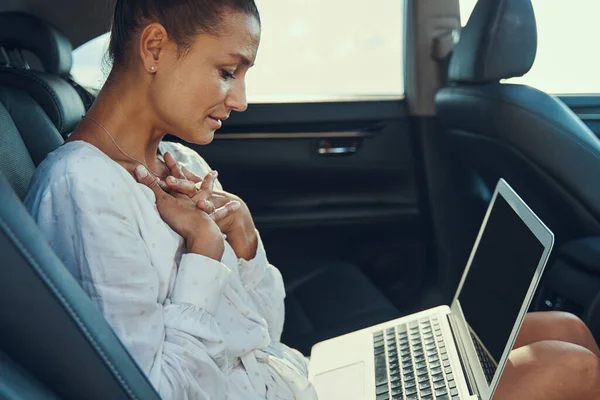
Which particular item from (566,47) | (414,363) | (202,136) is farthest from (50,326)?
(566,47)

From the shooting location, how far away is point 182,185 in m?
1.35

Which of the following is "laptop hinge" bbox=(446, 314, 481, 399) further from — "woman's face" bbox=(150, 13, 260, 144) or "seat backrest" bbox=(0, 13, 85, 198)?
"seat backrest" bbox=(0, 13, 85, 198)

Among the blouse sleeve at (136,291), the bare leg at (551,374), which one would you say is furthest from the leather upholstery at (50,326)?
the bare leg at (551,374)

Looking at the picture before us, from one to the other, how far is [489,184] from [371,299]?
566 mm

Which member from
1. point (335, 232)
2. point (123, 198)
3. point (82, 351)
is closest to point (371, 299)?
point (335, 232)

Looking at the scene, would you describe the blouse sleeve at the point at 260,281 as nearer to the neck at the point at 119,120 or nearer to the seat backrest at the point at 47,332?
the neck at the point at 119,120

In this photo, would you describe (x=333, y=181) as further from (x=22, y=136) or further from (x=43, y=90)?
(x=22, y=136)

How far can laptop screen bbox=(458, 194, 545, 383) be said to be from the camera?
1320 mm

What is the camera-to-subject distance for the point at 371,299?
7.18ft

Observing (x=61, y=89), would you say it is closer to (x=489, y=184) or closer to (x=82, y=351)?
(x=82, y=351)

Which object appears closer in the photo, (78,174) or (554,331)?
(78,174)

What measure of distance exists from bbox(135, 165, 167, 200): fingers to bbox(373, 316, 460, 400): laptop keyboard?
1.83 ft

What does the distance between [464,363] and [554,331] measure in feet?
0.93

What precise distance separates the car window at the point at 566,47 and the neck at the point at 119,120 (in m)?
1.25
